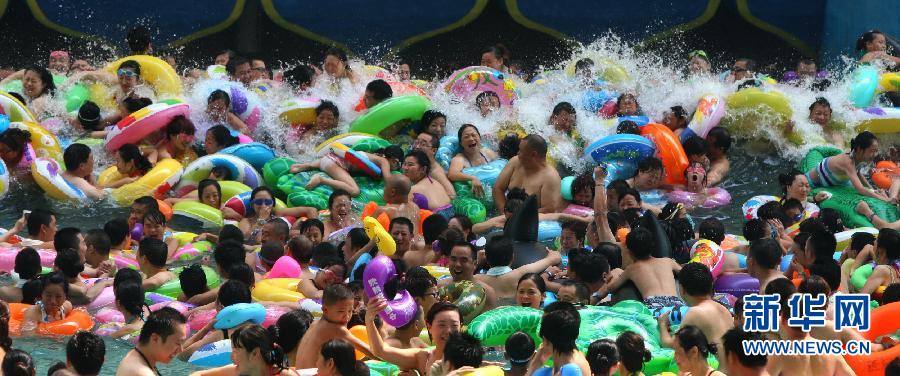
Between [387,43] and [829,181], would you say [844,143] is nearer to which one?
[829,181]

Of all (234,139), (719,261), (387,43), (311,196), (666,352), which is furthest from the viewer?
(387,43)

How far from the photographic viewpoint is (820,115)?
1462 cm

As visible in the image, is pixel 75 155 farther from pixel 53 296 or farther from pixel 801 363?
pixel 801 363

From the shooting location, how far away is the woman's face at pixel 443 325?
28.8ft

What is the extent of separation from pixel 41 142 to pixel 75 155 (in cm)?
65

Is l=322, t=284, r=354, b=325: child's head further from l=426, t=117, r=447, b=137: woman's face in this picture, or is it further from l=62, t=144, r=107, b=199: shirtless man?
l=426, t=117, r=447, b=137: woman's face

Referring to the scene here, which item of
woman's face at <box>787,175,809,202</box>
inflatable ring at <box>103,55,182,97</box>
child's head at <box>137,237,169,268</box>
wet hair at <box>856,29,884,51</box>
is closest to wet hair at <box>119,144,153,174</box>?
inflatable ring at <box>103,55,182,97</box>

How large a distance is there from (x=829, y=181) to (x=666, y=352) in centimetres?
438

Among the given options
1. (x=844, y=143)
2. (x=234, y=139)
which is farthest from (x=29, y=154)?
(x=844, y=143)

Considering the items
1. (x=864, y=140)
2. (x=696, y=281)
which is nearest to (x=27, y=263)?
(x=696, y=281)

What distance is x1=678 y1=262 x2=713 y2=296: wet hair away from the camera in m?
9.47

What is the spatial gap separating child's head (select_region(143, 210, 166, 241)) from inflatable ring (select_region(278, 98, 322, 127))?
9.09ft

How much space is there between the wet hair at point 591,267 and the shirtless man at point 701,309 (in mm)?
940

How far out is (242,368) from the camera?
8094 mm
